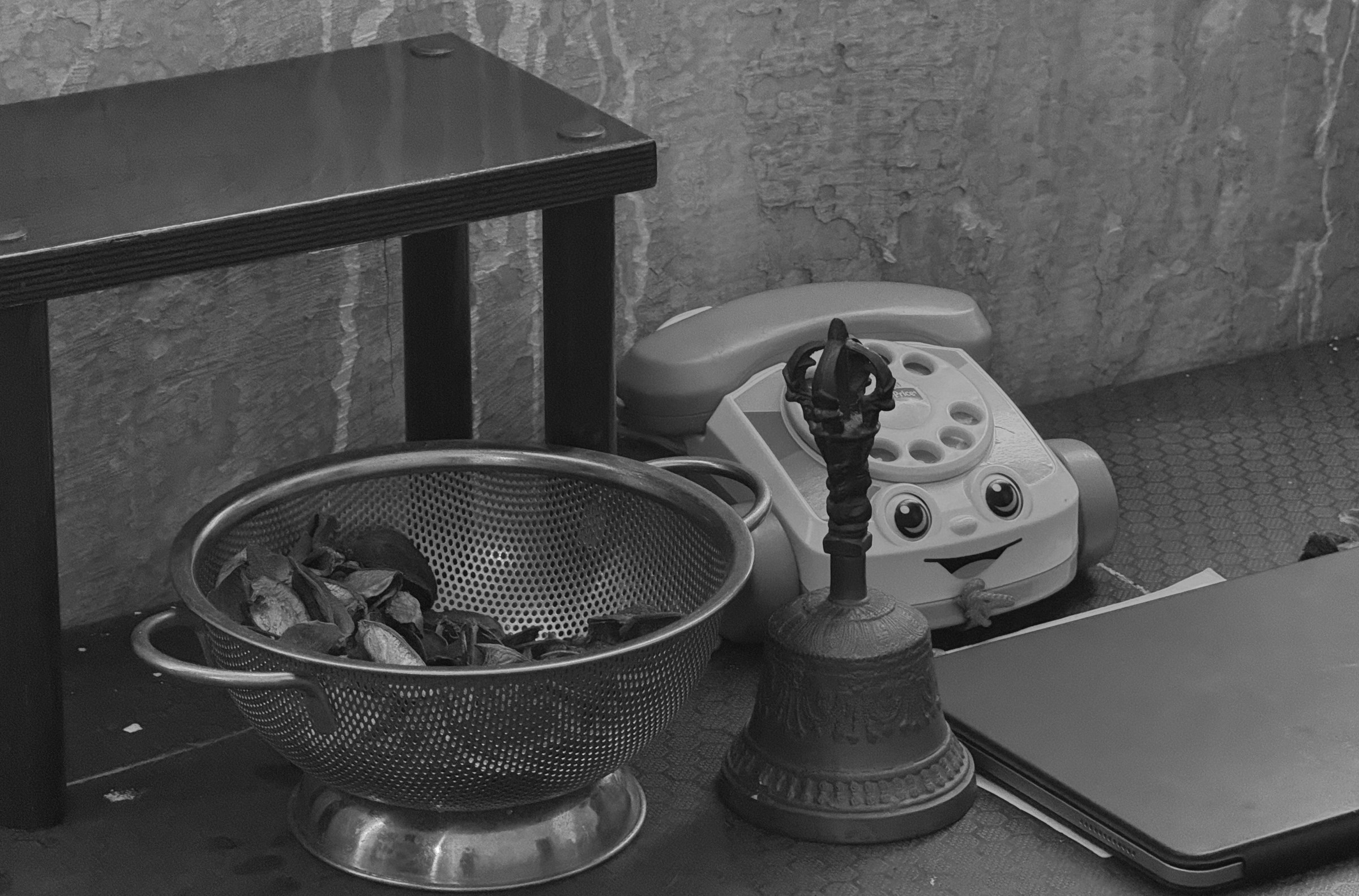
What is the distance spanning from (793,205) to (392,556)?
63 centimetres

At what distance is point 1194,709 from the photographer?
1257 mm

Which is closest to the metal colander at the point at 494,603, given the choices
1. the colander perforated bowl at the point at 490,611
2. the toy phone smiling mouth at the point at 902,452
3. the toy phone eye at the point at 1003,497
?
the colander perforated bowl at the point at 490,611

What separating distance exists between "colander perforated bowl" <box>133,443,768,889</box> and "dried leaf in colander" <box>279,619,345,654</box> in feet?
0.16

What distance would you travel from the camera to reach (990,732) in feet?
4.08

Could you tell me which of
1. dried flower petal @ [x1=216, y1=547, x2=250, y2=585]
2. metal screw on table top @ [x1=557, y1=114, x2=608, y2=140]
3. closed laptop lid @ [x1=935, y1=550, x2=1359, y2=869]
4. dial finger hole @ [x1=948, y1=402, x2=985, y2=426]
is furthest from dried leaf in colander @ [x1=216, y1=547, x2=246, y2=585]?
dial finger hole @ [x1=948, y1=402, x2=985, y2=426]

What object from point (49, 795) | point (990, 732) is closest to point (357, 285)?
point (49, 795)

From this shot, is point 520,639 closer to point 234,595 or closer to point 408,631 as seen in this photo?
point 408,631

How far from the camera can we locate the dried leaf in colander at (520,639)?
1229mm

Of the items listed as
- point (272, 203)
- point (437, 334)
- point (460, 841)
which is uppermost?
point (272, 203)

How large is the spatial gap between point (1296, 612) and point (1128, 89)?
0.66 meters

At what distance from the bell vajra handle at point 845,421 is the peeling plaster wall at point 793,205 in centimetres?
50

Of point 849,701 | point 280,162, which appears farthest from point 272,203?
point 849,701

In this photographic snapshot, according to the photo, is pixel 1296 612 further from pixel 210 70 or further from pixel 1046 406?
pixel 210 70

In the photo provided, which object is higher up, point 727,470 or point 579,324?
point 579,324
